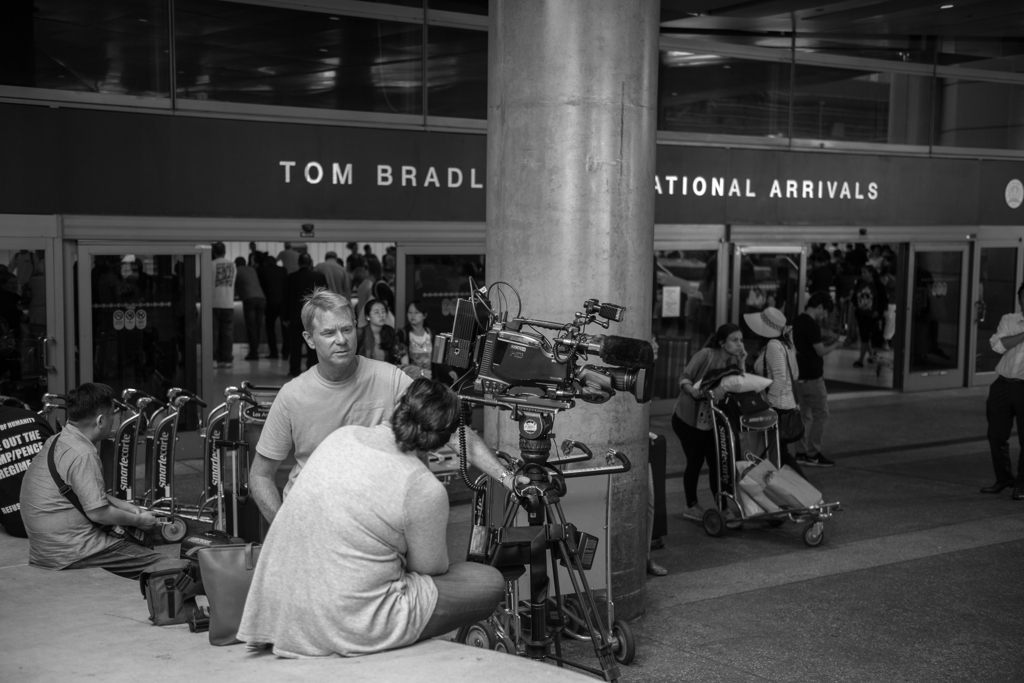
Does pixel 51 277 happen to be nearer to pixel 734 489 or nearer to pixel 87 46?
pixel 87 46

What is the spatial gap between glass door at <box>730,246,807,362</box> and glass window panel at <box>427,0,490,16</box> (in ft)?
15.4

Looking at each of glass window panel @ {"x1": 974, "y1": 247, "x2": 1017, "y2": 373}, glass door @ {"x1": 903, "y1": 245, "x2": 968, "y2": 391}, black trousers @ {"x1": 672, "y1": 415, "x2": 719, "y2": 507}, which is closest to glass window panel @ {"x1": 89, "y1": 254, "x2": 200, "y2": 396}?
black trousers @ {"x1": 672, "y1": 415, "x2": 719, "y2": 507}

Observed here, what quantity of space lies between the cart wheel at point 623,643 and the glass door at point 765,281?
9.42 metres

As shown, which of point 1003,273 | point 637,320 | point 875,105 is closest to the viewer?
point 637,320

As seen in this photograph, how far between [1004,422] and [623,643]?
5826mm

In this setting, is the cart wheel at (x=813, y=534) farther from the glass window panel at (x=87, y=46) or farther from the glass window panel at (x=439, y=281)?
the glass window panel at (x=87, y=46)

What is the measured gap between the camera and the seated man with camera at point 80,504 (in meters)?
6.35

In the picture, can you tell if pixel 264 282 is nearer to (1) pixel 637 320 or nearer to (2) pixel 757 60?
(2) pixel 757 60

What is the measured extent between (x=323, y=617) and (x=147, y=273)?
7.78 metres

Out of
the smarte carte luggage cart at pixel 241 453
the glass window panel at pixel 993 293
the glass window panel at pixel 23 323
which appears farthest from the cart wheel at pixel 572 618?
the glass window panel at pixel 993 293

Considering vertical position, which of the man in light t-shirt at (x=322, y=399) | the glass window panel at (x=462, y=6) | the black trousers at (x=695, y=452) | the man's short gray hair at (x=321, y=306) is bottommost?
the black trousers at (x=695, y=452)

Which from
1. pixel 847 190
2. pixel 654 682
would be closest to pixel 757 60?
pixel 847 190

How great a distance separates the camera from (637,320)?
6.69 meters

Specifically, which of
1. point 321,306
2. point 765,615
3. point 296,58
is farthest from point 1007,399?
point 296,58
